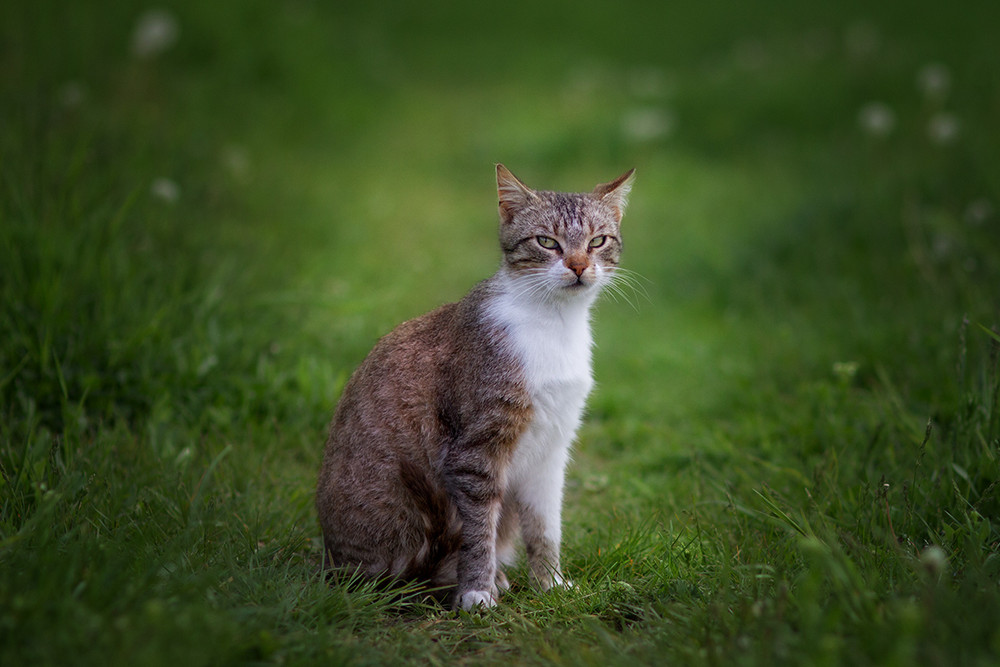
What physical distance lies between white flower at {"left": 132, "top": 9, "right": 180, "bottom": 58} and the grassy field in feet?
0.14

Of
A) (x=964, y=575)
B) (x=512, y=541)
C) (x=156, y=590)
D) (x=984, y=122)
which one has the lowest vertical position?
(x=512, y=541)

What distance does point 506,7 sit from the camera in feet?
47.2

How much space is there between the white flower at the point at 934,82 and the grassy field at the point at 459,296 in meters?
0.06

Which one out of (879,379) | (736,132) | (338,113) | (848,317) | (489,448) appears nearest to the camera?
(489,448)

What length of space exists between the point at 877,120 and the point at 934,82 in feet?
1.85

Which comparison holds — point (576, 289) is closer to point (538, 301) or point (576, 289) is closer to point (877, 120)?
point (538, 301)

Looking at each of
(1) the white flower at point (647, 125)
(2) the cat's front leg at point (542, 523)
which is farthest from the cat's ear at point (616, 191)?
(1) the white flower at point (647, 125)

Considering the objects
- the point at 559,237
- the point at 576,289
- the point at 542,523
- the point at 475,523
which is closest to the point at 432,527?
the point at 475,523

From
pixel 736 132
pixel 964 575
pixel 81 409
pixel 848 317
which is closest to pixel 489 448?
pixel 964 575

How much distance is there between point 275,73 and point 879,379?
7.11 metres

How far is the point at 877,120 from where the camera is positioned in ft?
23.7

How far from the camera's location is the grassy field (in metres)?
2.44

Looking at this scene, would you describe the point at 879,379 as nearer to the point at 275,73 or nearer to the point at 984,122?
the point at 984,122

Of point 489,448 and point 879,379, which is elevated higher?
point 489,448
